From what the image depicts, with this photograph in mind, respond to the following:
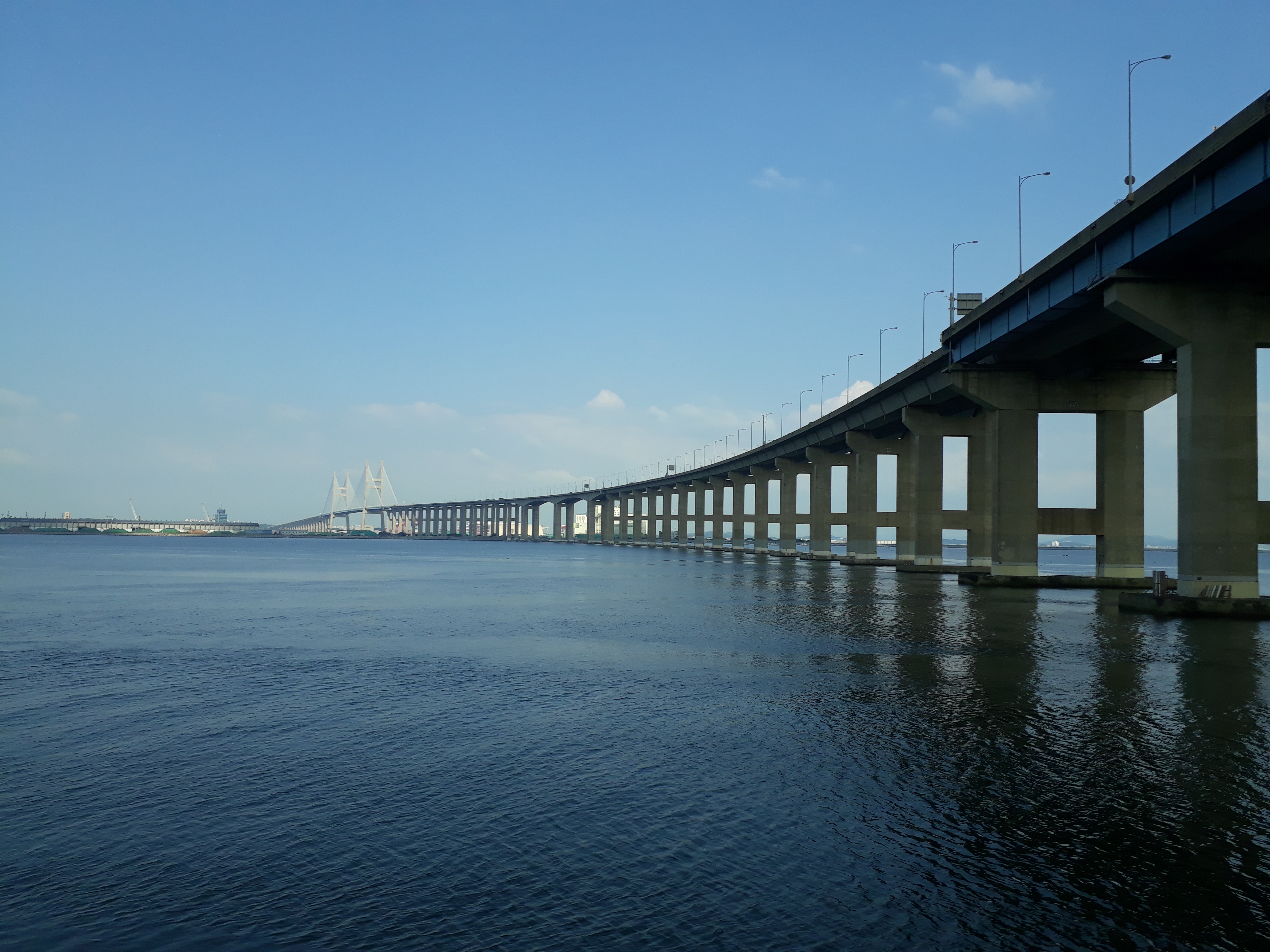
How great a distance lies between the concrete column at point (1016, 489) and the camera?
62.8 meters

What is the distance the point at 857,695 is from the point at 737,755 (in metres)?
6.51

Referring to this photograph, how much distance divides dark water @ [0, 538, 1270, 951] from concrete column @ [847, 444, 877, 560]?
76.3 metres

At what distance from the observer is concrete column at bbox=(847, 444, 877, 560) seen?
352 feet

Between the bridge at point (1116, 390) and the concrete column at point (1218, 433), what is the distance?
0.06m

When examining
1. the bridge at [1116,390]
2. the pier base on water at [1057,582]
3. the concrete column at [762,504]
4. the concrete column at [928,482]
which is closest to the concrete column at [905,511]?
the bridge at [1116,390]

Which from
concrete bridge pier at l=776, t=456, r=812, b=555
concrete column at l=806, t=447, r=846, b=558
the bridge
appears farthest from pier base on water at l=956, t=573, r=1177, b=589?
concrete bridge pier at l=776, t=456, r=812, b=555

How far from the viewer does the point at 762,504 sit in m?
155

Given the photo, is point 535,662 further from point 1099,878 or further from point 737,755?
point 1099,878

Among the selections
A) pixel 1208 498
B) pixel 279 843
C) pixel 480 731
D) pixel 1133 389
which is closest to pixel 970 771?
pixel 480 731

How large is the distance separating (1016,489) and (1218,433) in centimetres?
2524

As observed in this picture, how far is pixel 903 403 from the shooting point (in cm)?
8481

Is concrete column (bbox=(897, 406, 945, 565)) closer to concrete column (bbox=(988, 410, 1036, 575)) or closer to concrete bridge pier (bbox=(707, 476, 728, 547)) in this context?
concrete column (bbox=(988, 410, 1036, 575))

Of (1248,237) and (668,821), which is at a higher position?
(1248,237)

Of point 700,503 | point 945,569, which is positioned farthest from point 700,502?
point 945,569
